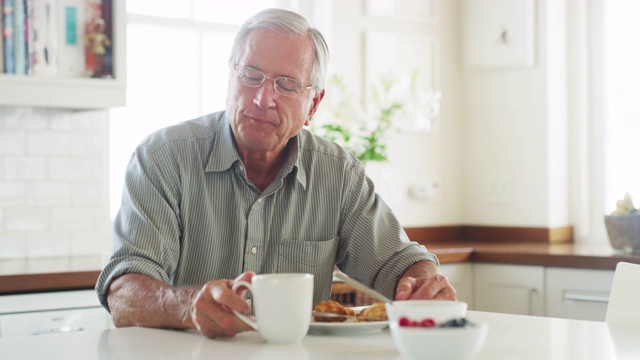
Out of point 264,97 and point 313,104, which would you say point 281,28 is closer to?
point 264,97

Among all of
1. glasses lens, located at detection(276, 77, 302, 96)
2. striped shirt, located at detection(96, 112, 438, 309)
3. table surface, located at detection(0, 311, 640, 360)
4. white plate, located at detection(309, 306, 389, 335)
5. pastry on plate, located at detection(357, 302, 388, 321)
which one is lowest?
table surface, located at detection(0, 311, 640, 360)

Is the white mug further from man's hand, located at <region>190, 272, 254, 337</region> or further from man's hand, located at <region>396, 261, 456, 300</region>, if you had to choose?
man's hand, located at <region>396, 261, 456, 300</region>

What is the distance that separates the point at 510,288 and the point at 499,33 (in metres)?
1.32

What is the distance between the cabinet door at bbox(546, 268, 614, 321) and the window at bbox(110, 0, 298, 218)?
1.58m

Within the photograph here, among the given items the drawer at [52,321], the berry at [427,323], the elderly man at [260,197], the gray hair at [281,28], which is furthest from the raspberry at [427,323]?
the drawer at [52,321]

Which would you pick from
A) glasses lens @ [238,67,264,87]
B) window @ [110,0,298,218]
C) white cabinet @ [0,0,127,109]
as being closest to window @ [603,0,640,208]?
window @ [110,0,298,218]

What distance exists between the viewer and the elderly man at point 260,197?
2062 mm

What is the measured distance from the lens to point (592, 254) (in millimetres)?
3572

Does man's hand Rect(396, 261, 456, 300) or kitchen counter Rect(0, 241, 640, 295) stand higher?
man's hand Rect(396, 261, 456, 300)

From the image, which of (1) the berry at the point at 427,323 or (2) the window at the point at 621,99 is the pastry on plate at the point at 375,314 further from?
(2) the window at the point at 621,99

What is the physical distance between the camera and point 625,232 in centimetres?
367

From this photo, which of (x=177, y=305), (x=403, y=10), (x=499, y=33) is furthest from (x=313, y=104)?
(x=499, y=33)

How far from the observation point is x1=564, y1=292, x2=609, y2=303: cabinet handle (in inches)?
136

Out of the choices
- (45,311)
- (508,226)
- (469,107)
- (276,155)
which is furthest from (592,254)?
(45,311)
